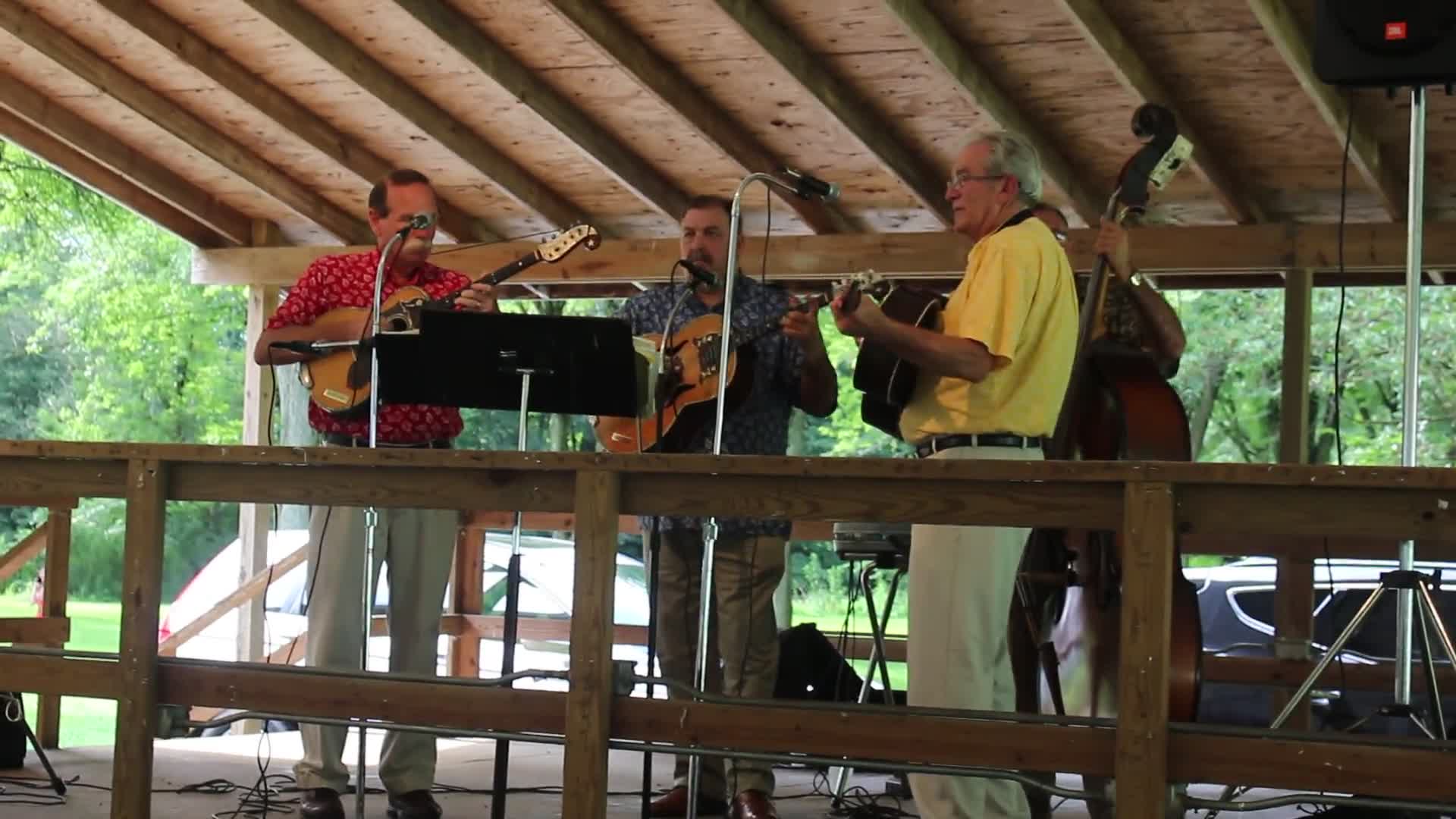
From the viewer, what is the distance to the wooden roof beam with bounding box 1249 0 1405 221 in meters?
5.69

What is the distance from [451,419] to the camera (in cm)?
473

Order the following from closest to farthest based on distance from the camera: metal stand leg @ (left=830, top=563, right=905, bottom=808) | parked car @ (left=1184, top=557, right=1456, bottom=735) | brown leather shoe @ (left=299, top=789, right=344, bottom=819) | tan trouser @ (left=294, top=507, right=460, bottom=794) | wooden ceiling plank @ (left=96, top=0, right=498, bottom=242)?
brown leather shoe @ (left=299, top=789, right=344, bottom=819), tan trouser @ (left=294, top=507, right=460, bottom=794), metal stand leg @ (left=830, top=563, right=905, bottom=808), wooden ceiling plank @ (left=96, top=0, right=498, bottom=242), parked car @ (left=1184, top=557, right=1456, bottom=735)

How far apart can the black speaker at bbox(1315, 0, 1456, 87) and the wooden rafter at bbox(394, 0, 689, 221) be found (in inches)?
147

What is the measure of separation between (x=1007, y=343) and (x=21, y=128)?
6.10 metres

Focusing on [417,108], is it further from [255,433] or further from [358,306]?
[358,306]

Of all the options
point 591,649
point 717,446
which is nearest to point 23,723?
point 717,446

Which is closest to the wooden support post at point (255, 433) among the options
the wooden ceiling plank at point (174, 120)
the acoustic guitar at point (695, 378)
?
the wooden ceiling plank at point (174, 120)

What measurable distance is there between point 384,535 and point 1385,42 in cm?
268

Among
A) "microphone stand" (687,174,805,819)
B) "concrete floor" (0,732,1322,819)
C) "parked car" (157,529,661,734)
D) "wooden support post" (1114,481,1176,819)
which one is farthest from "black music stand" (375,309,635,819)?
"parked car" (157,529,661,734)

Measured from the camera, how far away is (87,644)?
70.7 ft

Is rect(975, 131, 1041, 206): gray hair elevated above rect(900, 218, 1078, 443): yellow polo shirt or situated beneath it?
elevated above

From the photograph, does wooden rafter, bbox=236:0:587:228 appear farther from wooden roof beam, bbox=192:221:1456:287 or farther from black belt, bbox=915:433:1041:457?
black belt, bbox=915:433:1041:457

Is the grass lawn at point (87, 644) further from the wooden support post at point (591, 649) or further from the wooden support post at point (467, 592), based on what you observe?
the wooden support post at point (591, 649)

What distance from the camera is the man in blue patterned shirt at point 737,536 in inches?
187
